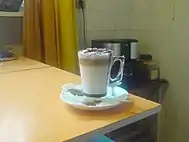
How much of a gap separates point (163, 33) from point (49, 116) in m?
1.53

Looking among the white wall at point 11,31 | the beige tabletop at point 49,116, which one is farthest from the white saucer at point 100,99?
the white wall at point 11,31

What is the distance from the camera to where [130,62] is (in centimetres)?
179

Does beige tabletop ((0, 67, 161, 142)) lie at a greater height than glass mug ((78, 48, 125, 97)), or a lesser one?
lesser

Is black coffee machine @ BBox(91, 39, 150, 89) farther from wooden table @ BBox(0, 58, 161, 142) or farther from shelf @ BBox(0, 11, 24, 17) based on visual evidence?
wooden table @ BBox(0, 58, 161, 142)

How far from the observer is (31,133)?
0.56 meters

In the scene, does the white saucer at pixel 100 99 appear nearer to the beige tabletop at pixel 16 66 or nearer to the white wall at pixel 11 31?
the beige tabletop at pixel 16 66

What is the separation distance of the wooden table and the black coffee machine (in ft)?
2.94

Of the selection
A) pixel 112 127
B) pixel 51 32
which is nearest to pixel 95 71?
pixel 112 127

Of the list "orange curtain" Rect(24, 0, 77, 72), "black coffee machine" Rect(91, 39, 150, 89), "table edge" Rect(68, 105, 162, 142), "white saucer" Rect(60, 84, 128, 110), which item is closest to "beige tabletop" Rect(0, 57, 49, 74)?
"orange curtain" Rect(24, 0, 77, 72)

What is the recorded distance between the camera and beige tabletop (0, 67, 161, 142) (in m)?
0.56

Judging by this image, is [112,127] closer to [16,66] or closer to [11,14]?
[16,66]

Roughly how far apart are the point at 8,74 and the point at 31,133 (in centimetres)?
61

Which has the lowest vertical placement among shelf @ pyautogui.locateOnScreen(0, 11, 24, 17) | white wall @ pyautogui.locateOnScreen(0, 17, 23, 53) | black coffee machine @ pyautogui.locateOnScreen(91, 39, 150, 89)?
black coffee machine @ pyautogui.locateOnScreen(91, 39, 150, 89)

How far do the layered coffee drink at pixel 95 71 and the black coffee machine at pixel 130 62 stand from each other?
38.3 inches
